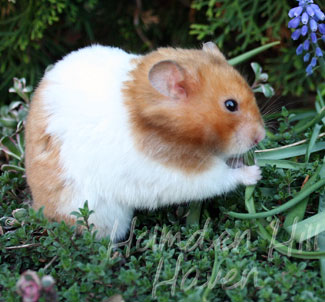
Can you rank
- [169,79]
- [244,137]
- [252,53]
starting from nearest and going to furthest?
[169,79] → [244,137] → [252,53]

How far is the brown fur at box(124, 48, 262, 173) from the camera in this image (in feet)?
8.79

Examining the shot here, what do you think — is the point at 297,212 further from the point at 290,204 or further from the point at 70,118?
the point at 70,118

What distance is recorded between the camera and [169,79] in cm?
265

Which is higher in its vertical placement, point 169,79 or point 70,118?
point 169,79

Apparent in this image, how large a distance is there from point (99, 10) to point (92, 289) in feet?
12.4

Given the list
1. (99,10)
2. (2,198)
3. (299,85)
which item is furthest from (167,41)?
(2,198)

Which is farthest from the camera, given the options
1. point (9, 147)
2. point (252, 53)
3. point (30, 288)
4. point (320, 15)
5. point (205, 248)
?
point (9, 147)

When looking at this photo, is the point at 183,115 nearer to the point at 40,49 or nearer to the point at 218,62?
the point at 218,62

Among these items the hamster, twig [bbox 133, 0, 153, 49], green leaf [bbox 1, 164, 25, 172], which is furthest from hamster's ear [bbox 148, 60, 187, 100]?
twig [bbox 133, 0, 153, 49]

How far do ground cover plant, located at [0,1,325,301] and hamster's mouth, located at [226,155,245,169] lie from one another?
0.17ft

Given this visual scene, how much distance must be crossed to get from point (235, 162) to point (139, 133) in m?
0.76

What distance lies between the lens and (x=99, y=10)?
18.3ft

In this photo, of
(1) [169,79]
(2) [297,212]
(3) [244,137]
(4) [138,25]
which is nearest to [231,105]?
(3) [244,137]

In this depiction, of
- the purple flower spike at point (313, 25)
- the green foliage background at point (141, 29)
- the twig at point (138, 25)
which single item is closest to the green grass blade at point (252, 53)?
the green foliage background at point (141, 29)
